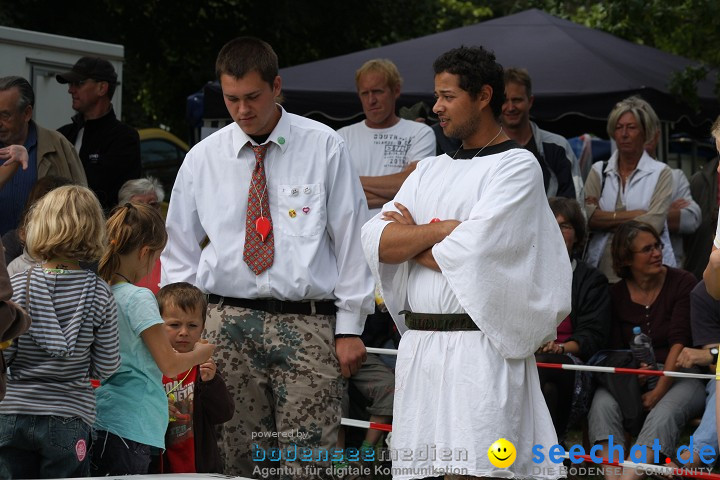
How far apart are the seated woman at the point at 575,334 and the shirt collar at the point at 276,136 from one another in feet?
9.00

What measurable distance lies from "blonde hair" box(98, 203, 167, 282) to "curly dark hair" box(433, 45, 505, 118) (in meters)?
1.31

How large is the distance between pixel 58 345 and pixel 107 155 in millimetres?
3948

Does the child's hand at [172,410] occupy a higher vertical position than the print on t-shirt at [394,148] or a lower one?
lower

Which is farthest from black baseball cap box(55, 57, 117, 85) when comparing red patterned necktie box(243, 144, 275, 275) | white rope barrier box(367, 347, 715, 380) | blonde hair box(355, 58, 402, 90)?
red patterned necktie box(243, 144, 275, 275)

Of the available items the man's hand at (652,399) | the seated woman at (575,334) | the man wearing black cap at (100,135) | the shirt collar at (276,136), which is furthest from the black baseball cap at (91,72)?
the man's hand at (652,399)

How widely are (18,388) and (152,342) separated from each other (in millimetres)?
560

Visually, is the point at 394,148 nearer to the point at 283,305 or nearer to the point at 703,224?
the point at 703,224

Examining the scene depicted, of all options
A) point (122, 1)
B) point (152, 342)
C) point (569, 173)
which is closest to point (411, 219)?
point (152, 342)

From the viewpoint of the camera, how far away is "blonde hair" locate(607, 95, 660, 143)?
8039 mm

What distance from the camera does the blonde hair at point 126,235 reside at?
4.57 metres

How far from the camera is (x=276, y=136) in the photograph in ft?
16.0

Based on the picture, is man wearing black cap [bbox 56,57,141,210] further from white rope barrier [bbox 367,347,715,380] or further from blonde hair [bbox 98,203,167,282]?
blonde hair [bbox 98,203,167,282]

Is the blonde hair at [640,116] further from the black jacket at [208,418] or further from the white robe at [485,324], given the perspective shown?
the black jacket at [208,418]

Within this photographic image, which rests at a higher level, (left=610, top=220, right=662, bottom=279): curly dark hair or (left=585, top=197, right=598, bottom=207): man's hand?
(left=585, top=197, right=598, bottom=207): man's hand
